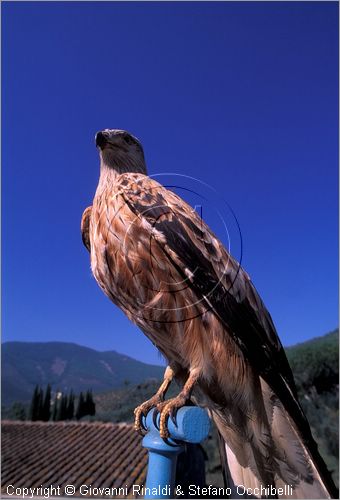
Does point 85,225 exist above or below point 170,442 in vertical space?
above

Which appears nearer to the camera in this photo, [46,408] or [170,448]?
[170,448]

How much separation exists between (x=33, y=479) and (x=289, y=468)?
255 inches

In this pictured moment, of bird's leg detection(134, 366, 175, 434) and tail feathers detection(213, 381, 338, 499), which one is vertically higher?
bird's leg detection(134, 366, 175, 434)

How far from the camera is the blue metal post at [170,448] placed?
4.11 feet

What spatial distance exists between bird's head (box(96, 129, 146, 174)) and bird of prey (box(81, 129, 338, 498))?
0.55 meters

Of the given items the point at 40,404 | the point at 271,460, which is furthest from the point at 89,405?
the point at 271,460

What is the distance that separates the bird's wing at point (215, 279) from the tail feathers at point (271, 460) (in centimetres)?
11

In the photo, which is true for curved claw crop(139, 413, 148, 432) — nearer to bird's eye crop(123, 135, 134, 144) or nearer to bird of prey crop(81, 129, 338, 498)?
bird of prey crop(81, 129, 338, 498)

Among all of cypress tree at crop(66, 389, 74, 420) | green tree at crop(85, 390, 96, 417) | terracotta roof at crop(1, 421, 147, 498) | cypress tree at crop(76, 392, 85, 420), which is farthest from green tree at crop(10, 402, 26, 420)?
terracotta roof at crop(1, 421, 147, 498)

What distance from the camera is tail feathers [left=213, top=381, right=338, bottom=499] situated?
5.82 ft

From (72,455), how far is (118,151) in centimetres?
748

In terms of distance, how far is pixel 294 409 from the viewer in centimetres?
177

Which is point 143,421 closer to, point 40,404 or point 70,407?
point 70,407

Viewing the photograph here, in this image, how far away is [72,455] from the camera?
289 inches
